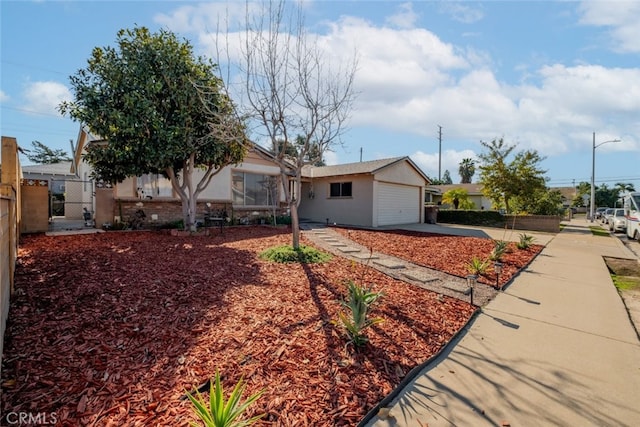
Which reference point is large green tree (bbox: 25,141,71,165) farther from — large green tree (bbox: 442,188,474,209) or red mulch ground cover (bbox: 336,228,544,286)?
large green tree (bbox: 442,188,474,209)

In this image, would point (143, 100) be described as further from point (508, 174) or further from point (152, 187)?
point (508, 174)

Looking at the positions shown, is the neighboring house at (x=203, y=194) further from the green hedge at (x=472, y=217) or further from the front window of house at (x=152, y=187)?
the green hedge at (x=472, y=217)

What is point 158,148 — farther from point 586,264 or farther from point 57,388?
point 586,264

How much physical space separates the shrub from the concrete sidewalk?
11.3 feet

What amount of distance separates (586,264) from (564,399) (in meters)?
7.55

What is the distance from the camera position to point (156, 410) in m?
Result: 2.18

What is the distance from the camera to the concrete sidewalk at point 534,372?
2320mm

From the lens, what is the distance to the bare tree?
6258 millimetres

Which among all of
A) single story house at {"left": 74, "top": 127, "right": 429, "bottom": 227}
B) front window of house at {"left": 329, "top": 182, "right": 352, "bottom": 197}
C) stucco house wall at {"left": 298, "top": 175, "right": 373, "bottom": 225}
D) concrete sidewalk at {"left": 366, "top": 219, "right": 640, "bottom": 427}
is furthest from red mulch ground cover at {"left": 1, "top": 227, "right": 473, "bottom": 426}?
front window of house at {"left": 329, "top": 182, "right": 352, "bottom": 197}

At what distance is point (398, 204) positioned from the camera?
1742 cm

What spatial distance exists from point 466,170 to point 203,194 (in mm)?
45810

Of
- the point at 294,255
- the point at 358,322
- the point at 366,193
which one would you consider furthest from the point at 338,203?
the point at 358,322

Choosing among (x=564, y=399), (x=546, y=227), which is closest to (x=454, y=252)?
(x=564, y=399)

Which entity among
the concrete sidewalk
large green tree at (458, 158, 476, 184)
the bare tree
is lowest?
the concrete sidewalk
